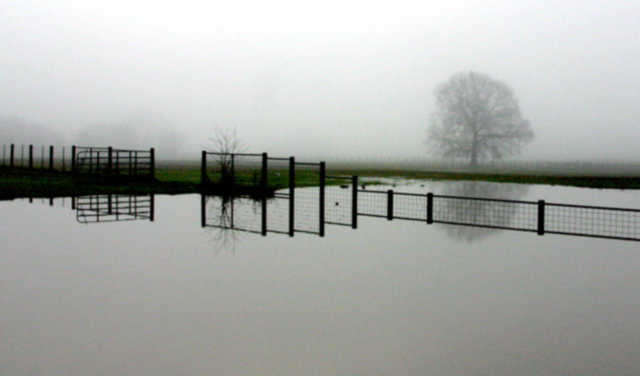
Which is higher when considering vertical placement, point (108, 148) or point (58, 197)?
point (108, 148)

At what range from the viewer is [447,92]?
67.0 meters

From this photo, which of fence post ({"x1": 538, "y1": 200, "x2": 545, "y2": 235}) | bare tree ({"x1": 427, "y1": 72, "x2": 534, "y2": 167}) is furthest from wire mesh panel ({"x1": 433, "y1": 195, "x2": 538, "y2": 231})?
bare tree ({"x1": 427, "y1": 72, "x2": 534, "y2": 167})

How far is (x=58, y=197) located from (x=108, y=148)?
25.6ft

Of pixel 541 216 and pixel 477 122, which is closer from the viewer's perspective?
pixel 541 216

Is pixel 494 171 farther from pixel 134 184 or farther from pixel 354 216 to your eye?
pixel 354 216

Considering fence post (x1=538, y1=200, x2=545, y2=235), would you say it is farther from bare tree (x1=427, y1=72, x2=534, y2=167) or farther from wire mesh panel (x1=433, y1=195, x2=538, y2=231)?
bare tree (x1=427, y1=72, x2=534, y2=167)

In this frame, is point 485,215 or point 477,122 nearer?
point 485,215

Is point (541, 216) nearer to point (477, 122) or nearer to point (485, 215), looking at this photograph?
point (485, 215)

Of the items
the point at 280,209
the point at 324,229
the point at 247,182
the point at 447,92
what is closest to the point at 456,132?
the point at 447,92

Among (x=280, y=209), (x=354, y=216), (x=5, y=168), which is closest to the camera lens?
(x=354, y=216)

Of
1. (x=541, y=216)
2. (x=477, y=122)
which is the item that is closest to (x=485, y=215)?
(x=541, y=216)

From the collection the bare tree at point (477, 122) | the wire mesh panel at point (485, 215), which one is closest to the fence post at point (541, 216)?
the wire mesh panel at point (485, 215)

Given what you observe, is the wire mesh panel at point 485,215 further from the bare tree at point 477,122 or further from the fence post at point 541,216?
the bare tree at point 477,122

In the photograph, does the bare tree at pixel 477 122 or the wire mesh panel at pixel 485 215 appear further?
the bare tree at pixel 477 122
